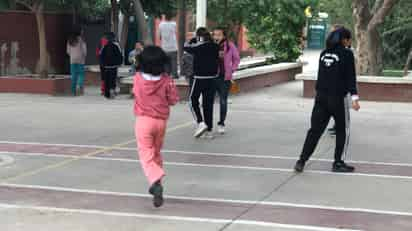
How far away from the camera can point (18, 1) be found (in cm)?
1802

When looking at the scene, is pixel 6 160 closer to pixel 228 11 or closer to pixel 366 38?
pixel 366 38

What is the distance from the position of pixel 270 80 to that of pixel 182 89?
4.88 m

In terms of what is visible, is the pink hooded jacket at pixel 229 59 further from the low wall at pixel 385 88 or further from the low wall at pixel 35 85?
the low wall at pixel 35 85

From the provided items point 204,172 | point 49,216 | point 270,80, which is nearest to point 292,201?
point 204,172

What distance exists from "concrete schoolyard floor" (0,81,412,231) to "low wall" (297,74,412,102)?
2.40 meters

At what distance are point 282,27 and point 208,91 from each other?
1318cm

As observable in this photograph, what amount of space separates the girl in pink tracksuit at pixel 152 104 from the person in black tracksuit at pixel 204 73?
13.3 feet

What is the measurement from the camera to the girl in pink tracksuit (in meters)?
7.29

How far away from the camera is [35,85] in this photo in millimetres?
18422

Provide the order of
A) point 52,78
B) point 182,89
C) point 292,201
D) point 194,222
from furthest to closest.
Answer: point 52,78
point 182,89
point 292,201
point 194,222

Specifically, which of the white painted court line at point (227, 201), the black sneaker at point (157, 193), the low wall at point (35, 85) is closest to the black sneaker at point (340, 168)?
the white painted court line at point (227, 201)

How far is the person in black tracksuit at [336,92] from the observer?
887 cm

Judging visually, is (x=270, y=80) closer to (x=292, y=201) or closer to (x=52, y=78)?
(x=52, y=78)

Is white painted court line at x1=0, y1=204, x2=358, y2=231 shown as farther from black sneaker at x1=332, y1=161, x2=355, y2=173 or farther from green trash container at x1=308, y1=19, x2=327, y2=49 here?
green trash container at x1=308, y1=19, x2=327, y2=49
